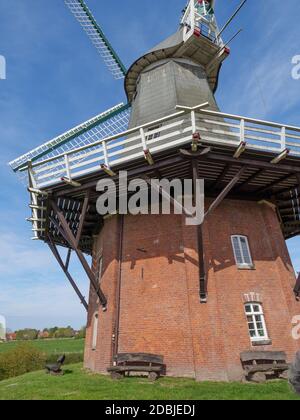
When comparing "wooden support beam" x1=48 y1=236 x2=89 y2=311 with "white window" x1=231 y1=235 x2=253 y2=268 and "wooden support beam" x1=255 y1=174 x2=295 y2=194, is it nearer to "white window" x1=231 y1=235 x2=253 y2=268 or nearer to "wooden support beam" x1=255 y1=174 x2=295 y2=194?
"white window" x1=231 y1=235 x2=253 y2=268

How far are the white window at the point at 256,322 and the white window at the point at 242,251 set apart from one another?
1526 millimetres

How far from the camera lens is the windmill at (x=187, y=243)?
32.0 ft

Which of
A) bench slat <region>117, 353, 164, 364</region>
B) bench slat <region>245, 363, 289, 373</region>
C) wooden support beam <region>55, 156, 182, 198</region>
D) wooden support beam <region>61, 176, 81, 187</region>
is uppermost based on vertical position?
wooden support beam <region>55, 156, 182, 198</region>

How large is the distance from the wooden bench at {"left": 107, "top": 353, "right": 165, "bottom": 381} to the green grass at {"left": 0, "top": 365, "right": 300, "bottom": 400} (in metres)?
0.28

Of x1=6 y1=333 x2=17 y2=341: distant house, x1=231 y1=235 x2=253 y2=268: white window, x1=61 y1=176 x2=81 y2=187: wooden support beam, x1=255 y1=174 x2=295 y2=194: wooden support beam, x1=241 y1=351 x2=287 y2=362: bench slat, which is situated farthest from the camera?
x1=6 y1=333 x2=17 y2=341: distant house

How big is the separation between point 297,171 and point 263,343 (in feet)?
19.8

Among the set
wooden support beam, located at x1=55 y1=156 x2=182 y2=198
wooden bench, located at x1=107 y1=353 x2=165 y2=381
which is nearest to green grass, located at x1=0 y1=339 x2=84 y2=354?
wooden bench, located at x1=107 y1=353 x2=165 y2=381

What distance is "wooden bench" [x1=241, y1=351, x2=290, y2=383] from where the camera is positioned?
9.34 metres

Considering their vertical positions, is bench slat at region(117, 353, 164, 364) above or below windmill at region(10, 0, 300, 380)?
below

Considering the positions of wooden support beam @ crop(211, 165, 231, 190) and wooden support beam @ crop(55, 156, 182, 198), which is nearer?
wooden support beam @ crop(55, 156, 182, 198)

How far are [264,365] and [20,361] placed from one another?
71.1ft

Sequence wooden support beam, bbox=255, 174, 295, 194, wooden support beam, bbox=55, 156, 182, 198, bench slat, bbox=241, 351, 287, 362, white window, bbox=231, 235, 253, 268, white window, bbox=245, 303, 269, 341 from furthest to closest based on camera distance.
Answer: white window, bbox=231, 235, 253, 268, wooden support beam, bbox=255, 174, 295, 194, white window, bbox=245, 303, 269, 341, wooden support beam, bbox=55, 156, 182, 198, bench slat, bbox=241, 351, 287, 362

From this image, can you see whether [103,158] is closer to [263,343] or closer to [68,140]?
[263,343]

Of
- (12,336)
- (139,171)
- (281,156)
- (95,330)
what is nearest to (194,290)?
(139,171)
